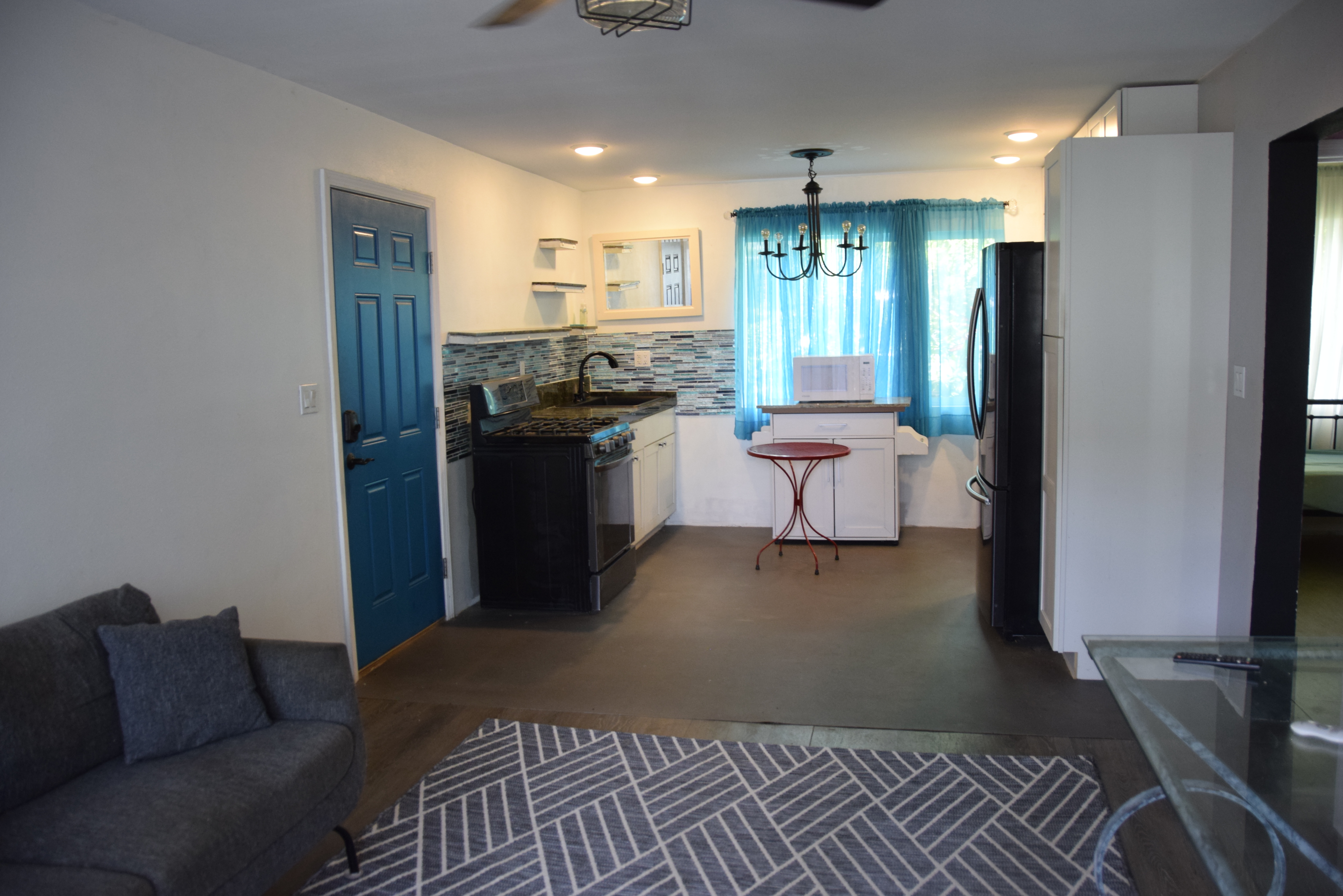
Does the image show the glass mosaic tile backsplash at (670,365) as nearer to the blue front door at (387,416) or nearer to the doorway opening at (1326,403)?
the blue front door at (387,416)

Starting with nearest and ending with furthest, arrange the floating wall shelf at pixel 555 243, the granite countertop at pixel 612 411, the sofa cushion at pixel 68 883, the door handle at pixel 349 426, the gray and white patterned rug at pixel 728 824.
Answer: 1. the sofa cushion at pixel 68 883
2. the gray and white patterned rug at pixel 728 824
3. the door handle at pixel 349 426
4. the granite countertop at pixel 612 411
5. the floating wall shelf at pixel 555 243

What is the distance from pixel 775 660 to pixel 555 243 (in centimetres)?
295

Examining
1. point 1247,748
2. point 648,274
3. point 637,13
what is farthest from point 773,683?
point 648,274

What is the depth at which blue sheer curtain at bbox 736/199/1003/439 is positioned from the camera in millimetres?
5758

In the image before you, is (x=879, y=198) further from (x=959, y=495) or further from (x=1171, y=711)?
(x=1171, y=711)

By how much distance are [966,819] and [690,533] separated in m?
3.68

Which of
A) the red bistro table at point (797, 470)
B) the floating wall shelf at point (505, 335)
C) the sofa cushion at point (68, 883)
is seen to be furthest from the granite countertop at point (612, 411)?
the sofa cushion at point (68, 883)

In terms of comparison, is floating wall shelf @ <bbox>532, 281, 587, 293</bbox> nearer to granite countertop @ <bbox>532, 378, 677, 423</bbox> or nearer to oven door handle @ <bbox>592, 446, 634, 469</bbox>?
granite countertop @ <bbox>532, 378, 677, 423</bbox>

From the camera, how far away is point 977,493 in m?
4.15

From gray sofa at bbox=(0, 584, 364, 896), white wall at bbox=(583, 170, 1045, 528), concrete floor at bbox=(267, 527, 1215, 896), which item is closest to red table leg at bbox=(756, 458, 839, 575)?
concrete floor at bbox=(267, 527, 1215, 896)

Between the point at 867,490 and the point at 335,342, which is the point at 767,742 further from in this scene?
the point at 867,490

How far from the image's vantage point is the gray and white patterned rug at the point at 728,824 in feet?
7.55

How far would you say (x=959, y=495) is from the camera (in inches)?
237

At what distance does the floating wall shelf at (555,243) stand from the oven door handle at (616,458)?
1.40 m
